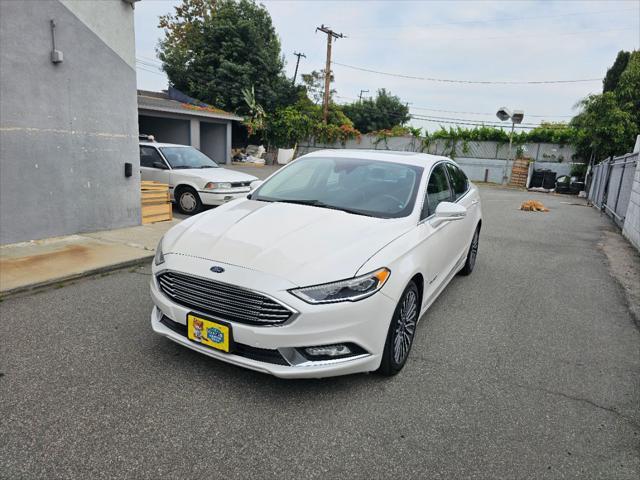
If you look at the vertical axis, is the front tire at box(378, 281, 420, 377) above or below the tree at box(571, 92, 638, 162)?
below

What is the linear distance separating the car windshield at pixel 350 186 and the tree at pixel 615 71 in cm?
2804

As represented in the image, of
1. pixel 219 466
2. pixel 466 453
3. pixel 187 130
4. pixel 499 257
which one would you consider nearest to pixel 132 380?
pixel 219 466

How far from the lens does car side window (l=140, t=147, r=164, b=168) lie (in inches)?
368

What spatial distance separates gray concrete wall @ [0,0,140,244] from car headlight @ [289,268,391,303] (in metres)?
4.89

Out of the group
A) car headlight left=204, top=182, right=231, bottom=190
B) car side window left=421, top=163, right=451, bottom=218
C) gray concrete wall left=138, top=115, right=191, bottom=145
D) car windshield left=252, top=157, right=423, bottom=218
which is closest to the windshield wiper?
car windshield left=252, top=157, right=423, bottom=218

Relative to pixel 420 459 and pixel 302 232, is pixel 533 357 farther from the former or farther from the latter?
pixel 302 232

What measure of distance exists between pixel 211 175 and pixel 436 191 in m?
6.06

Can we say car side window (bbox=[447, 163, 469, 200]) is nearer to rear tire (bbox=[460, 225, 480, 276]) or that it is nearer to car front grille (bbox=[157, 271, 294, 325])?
rear tire (bbox=[460, 225, 480, 276])

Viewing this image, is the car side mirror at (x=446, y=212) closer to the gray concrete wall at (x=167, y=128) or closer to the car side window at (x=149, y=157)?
the car side window at (x=149, y=157)

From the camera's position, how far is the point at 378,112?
158 ft

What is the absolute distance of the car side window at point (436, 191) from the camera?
3678 mm

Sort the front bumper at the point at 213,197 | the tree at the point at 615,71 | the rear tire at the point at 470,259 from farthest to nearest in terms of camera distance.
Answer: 1. the tree at the point at 615,71
2. the front bumper at the point at 213,197
3. the rear tire at the point at 470,259

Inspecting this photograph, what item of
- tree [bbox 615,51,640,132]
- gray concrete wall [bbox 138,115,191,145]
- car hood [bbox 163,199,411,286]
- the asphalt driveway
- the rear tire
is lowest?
the asphalt driveway

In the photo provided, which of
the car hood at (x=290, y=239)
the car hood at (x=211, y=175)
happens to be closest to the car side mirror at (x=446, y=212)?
the car hood at (x=290, y=239)
